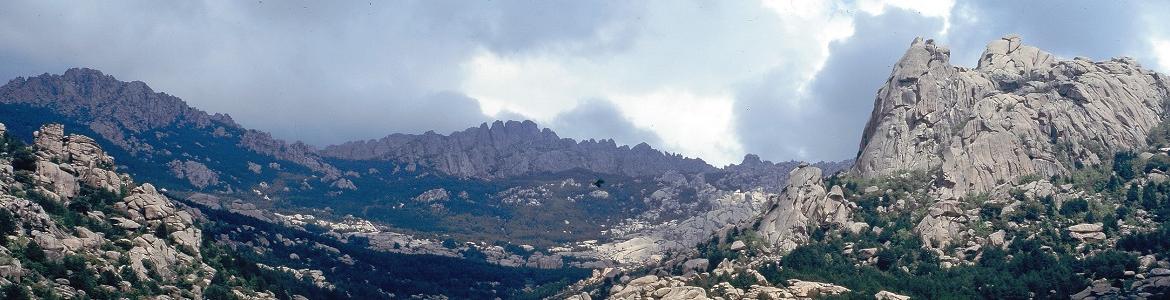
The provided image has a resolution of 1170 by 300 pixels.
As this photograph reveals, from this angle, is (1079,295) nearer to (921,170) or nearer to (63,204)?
(921,170)

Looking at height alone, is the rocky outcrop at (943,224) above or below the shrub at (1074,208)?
below

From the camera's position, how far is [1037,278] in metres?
140

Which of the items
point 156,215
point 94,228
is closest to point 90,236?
point 94,228

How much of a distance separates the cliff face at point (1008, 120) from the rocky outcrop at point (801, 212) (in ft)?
40.9

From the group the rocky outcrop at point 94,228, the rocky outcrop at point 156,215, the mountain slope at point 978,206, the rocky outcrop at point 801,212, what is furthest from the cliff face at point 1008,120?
the rocky outcrop at point 94,228

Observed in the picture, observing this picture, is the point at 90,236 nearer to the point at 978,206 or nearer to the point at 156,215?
the point at 156,215

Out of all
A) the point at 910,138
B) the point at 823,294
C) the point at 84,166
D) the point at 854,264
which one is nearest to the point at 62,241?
the point at 84,166

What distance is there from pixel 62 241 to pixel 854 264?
105416 millimetres

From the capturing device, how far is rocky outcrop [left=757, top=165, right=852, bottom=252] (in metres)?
177

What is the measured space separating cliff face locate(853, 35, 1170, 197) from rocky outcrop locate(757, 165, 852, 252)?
12.5 meters

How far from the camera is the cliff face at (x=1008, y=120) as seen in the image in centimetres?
17550

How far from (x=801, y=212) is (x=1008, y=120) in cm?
3715

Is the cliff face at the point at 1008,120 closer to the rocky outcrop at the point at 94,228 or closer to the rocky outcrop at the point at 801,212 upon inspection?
the rocky outcrop at the point at 801,212

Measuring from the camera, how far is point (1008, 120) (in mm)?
180375
